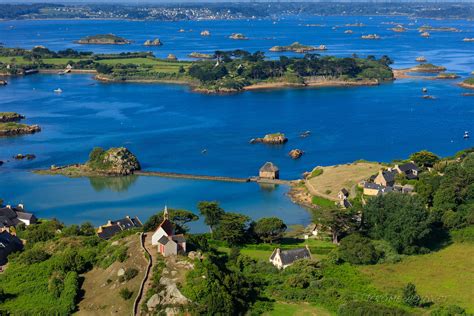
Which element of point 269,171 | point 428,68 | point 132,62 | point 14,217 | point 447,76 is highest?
point 14,217

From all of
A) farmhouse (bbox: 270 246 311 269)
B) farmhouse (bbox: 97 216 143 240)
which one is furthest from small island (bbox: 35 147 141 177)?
farmhouse (bbox: 270 246 311 269)

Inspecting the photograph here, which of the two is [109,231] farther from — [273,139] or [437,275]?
[273,139]

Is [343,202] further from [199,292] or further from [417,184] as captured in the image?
[199,292]

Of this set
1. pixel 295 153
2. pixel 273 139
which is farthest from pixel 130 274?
pixel 273 139

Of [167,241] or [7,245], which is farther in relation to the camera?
[7,245]

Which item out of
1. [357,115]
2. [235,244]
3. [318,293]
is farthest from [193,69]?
[318,293]

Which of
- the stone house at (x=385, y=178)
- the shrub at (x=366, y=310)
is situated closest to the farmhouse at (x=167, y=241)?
the shrub at (x=366, y=310)
